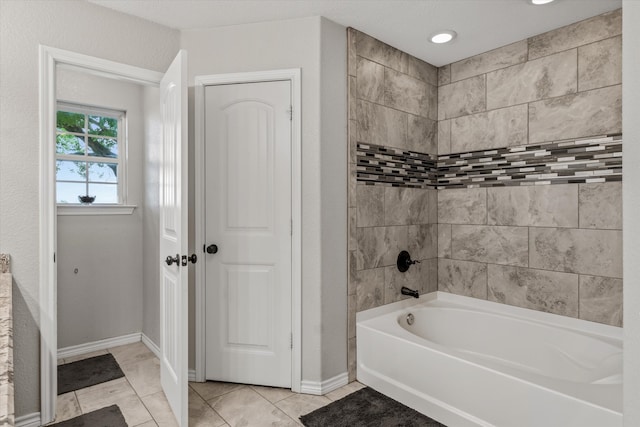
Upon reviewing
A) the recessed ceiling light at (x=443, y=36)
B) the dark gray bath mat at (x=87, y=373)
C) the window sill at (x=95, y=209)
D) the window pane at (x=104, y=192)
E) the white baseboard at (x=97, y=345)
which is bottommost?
the dark gray bath mat at (x=87, y=373)

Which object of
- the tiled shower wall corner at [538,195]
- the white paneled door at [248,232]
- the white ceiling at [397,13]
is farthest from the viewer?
the white paneled door at [248,232]

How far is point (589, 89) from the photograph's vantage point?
2393 mm

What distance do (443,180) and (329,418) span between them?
212 cm

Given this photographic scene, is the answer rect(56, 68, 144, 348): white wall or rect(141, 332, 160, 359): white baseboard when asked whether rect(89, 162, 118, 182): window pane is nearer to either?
rect(56, 68, 144, 348): white wall

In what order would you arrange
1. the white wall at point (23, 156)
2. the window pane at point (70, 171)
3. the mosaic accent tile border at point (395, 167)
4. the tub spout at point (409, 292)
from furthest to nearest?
the window pane at point (70, 171) → the tub spout at point (409, 292) → the mosaic accent tile border at point (395, 167) → the white wall at point (23, 156)

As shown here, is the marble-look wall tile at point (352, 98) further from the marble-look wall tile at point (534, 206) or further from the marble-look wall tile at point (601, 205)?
the marble-look wall tile at point (601, 205)

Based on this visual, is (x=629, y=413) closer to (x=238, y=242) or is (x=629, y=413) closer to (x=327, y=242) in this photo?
(x=327, y=242)

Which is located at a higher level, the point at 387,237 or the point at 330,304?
the point at 387,237

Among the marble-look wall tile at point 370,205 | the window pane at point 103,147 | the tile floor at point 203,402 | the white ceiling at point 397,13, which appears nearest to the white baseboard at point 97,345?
the tile floor at point 203,402

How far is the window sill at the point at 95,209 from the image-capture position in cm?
302

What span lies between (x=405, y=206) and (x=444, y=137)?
2.54ft

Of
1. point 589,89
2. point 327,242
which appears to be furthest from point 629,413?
point 589,89

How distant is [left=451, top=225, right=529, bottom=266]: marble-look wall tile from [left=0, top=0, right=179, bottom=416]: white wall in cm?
298

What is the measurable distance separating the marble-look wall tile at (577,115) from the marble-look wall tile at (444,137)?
2.18 ft
